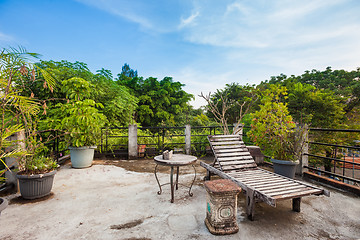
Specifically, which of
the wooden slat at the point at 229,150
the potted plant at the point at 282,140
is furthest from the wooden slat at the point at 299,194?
the wooden slat at the point at 229,150

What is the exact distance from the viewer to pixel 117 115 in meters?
9.86

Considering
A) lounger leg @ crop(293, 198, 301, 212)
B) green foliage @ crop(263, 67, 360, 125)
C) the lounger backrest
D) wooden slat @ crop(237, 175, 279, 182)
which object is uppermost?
green foliage @ crop(263, 67, 360, 125)

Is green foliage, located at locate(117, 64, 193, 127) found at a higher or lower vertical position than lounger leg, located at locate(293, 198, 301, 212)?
higher

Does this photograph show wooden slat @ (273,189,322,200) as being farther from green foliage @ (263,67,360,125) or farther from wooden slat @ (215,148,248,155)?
green foliage @ (263,67,360,125)

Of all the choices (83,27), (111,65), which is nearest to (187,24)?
(83,27)

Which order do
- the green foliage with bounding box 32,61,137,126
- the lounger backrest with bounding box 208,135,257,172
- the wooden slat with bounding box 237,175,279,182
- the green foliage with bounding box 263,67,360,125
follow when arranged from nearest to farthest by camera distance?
1. the wooden slat with bounding box 237,175,279,182
2. the lounger backrest with bounding box 208,135,257,172
3. the green foliage with bounding box 32,61,137,126
4. the green foliage with bounding box 263,67,360,125

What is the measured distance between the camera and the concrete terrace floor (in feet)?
6.35

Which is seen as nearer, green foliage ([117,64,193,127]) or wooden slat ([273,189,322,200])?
wooden slat ([273,189,322,200])

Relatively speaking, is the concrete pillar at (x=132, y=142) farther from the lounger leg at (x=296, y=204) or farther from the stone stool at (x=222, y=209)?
the lounger leg at (x=296, y=204)

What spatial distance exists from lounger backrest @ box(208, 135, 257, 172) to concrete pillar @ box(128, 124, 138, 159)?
10.2ft

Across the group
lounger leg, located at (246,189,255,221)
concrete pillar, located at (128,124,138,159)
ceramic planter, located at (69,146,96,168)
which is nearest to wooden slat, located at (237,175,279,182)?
lounger leg, located at (246,189,255,221)

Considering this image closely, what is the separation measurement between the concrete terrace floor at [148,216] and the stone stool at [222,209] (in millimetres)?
77

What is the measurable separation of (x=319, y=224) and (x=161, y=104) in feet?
48.9

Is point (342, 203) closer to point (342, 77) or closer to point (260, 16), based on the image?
point (260, 16)
